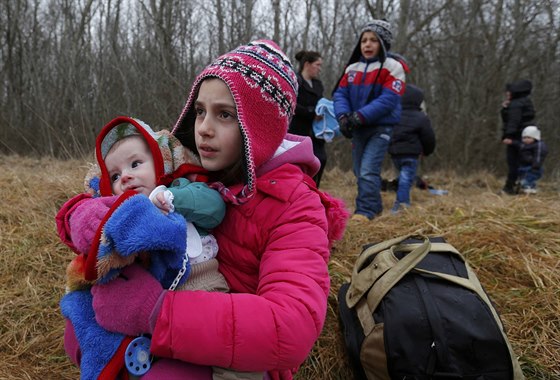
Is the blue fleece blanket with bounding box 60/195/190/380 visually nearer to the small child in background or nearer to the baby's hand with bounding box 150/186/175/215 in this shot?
the baby's hand with bounding box 150/186/175/215

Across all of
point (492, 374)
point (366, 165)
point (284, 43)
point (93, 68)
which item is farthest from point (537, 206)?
point (93, 68)

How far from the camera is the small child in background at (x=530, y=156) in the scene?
7168mm

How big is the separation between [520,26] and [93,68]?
11433 mm

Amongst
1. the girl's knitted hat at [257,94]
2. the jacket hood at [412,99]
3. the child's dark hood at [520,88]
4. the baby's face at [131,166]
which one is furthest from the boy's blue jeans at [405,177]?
the baby's face at [131,166]

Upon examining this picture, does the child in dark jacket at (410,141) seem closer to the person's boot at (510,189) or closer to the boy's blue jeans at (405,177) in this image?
the boy's blue jeans at (405,177)

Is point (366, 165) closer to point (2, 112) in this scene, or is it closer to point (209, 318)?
point (209, 318)

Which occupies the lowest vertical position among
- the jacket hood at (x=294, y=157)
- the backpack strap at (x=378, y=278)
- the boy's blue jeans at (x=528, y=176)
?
the boy's blue jeans at (x=528, y=176)

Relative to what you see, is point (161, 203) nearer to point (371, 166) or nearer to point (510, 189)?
point (371, 166)

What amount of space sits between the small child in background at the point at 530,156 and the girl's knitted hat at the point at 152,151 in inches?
285

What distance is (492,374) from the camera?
1.57m

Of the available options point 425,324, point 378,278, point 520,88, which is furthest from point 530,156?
point 425,324

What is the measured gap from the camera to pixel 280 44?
38.3ft

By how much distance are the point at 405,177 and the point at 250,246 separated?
14.6 ft

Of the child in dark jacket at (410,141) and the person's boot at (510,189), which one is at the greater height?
the child in dark jacket at (410,141)
